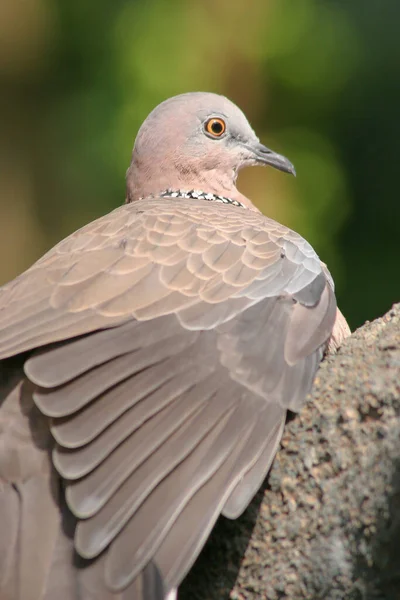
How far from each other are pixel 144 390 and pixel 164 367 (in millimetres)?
85

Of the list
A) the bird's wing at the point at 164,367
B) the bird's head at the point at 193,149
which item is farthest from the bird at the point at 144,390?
the bird's head at the point at 193,149

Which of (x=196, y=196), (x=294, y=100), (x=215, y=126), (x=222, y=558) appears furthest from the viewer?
(x=294, y=100)

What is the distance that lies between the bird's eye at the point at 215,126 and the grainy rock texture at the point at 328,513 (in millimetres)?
1566

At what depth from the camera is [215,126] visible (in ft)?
11.7

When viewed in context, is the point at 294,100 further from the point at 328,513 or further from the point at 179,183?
the point at 328,513

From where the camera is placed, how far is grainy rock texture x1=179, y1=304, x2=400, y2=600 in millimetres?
1976

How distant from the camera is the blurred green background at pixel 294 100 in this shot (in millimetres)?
5238

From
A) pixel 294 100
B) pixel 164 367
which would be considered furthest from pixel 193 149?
pixel 294 100

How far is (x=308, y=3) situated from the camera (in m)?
5.40

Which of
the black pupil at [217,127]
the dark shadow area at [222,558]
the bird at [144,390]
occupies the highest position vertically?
the black pupil at [217,127]

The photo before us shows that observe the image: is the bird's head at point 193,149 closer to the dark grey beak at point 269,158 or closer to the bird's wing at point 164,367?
the dark grey beak at point 269,158

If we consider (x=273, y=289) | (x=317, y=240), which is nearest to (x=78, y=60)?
(x=317, y=240)

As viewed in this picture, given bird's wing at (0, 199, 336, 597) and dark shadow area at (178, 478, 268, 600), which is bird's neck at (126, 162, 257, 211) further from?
dark shadow area at (178, 478, 268, 600)

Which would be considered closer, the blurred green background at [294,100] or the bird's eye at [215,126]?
the bird's eye at [215,126]
